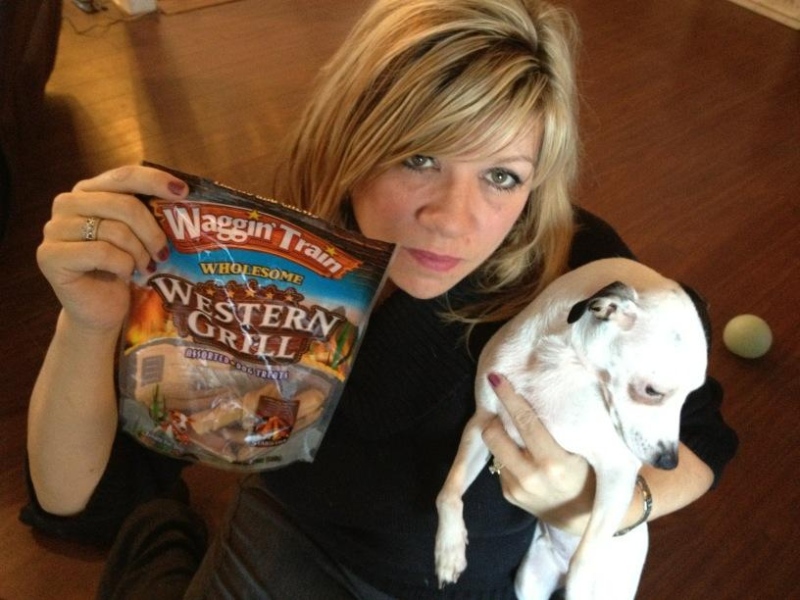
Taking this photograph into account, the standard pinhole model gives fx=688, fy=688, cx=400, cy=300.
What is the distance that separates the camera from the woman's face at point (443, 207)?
786mm

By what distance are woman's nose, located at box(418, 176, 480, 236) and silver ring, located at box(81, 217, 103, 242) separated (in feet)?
1.12

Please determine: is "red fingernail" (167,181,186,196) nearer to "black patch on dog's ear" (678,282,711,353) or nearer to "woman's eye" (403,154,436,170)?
"woman's eye" (403,154,436,170)

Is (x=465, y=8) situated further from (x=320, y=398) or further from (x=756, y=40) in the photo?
(x=756, y=40)

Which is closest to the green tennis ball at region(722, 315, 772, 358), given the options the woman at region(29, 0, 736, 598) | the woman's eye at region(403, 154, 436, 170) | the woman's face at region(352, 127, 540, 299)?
the woman at region(29, 0, 736, 598)

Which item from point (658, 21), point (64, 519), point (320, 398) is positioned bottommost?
point (658, 21)

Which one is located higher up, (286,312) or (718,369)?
(286,312)

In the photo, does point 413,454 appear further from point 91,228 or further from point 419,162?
point 91,228

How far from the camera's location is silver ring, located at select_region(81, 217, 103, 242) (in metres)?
0.67

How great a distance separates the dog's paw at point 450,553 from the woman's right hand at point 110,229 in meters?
0.46

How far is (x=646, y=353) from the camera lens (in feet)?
2.17

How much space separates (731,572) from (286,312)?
1.17 metres

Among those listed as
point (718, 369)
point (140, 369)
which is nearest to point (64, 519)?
point (140, 369)

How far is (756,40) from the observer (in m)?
3.17

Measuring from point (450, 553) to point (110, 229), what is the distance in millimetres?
531
